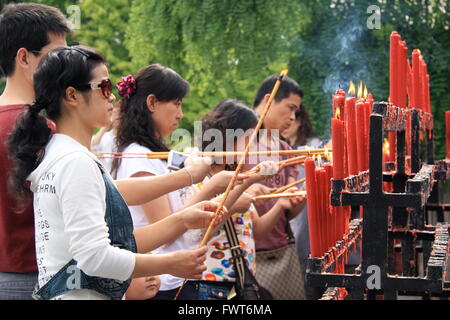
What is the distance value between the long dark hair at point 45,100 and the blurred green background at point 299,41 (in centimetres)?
310

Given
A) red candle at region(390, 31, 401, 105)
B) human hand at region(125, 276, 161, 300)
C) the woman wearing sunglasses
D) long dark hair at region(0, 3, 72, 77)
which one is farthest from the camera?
human hand at region(125, 276, 161, 300)

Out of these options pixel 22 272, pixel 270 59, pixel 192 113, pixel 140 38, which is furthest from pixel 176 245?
pixel 192 113

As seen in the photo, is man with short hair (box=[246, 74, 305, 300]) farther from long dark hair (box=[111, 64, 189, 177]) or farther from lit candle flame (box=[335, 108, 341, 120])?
lit candle flame (box=[335, 108, 341, 120])

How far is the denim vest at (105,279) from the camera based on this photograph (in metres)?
2.13

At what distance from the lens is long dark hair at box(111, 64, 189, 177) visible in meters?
3.52

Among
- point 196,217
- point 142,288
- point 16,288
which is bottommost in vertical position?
point 142,288

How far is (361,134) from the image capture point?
230 cm

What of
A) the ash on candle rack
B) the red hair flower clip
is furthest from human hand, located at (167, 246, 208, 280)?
the red hair flower clip

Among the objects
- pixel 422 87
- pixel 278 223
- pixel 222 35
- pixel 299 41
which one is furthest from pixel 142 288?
pixel 299 41

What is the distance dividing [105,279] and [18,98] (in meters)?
0.82

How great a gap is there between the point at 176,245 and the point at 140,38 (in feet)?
9.11

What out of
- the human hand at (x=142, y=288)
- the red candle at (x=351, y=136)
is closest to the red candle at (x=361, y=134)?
the red candle at (x=351, y=136)

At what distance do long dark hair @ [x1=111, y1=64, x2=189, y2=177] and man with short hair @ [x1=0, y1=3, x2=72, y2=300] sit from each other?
2.81 ft

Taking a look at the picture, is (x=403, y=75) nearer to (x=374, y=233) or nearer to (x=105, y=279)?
(x=374, y=233)
